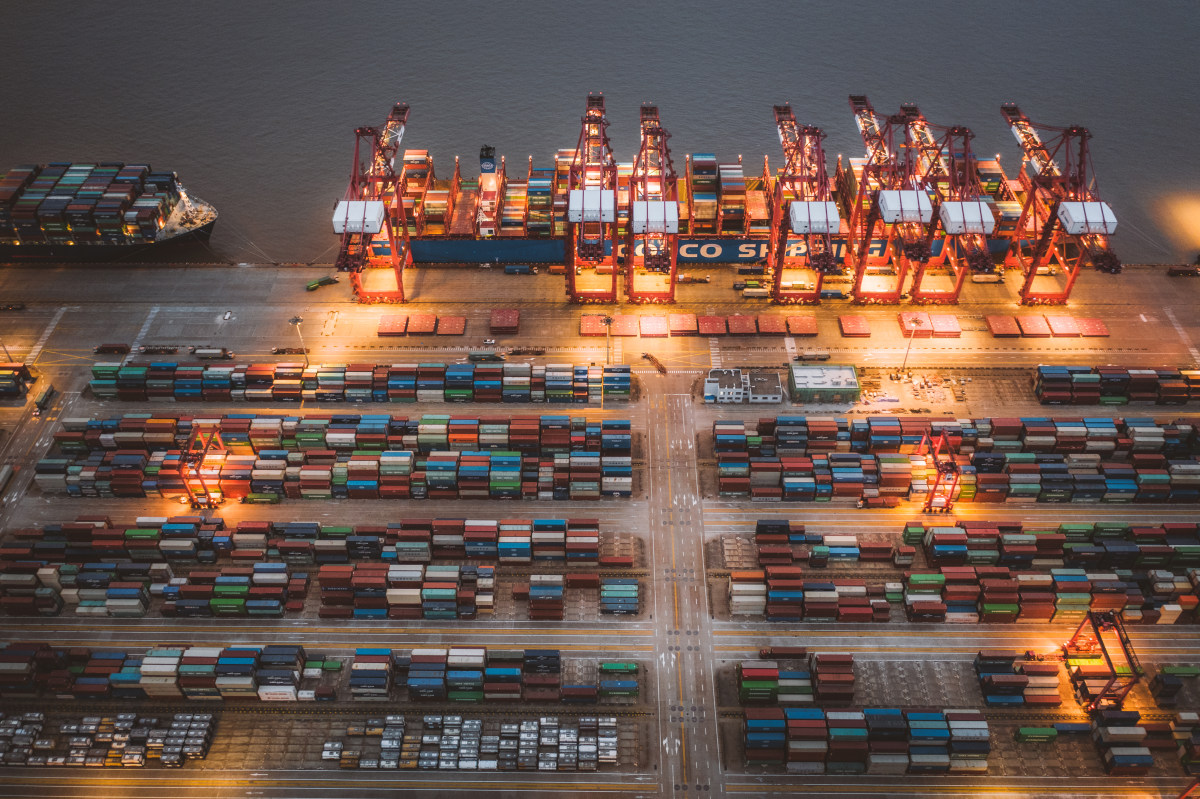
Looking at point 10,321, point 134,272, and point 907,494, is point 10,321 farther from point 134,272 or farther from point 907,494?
point 907,494

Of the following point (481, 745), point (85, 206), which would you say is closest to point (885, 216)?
point (481, 745)

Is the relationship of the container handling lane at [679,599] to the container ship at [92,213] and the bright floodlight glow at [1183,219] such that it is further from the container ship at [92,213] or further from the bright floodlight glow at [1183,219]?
the bright floodlight glow at [1183,219]

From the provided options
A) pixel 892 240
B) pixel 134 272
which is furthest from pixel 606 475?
pixel 134 272

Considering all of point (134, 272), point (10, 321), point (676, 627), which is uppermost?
point (134, 272)

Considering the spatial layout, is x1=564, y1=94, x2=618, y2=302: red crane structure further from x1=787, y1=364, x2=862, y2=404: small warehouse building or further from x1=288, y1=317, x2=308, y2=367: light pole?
x1=288, y1=317, x2=308, y2=367: light pole

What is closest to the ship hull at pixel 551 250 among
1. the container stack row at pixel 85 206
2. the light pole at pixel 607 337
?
the light pole at pixel 607 337

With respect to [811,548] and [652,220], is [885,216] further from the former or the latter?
[811,548]
